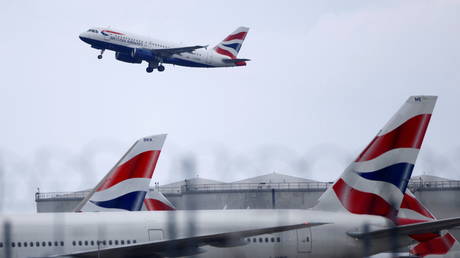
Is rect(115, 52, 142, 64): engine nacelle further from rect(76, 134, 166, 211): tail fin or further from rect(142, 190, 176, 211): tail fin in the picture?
rect(142, 190, 176, 211): tail fin

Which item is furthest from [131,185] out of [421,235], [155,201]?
[421,235]

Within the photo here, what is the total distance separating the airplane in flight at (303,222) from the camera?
25469 mm

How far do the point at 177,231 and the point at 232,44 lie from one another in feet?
285

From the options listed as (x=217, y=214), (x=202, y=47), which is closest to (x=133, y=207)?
(x=217, y=214)

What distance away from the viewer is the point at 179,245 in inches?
864

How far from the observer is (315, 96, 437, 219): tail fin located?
26469mm

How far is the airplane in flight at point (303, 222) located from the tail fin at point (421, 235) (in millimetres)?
256

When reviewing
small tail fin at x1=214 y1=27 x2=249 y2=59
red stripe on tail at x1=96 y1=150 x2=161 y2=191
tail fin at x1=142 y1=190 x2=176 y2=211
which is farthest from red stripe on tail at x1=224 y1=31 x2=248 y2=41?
tail fin at x1=142 y1=190 x2=176 y2=211

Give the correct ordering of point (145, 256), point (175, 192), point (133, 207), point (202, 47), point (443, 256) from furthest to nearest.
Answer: point (202, 47) < point (175, 192) < point (133, 207) < point (443, 256) < point (145, 256)

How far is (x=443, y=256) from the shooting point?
34.3 meters

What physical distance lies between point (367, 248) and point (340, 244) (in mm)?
1528

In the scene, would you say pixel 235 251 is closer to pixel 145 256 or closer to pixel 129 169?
pixel 145 256

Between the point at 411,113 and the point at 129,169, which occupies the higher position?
the point at 411,113

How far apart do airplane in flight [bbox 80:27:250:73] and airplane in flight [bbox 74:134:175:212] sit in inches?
1913
